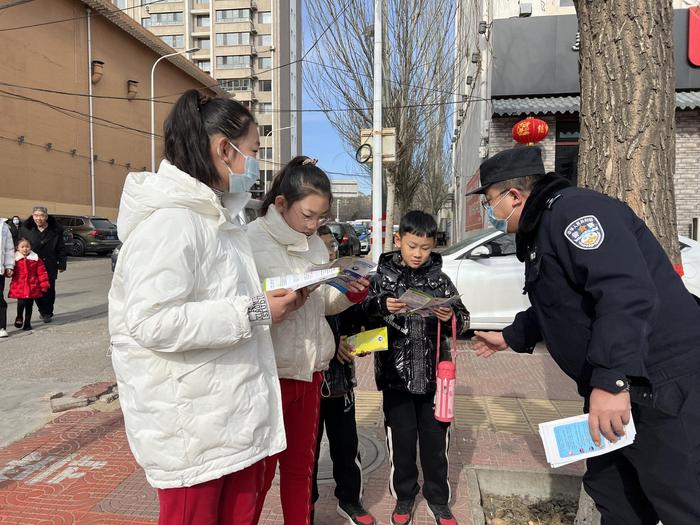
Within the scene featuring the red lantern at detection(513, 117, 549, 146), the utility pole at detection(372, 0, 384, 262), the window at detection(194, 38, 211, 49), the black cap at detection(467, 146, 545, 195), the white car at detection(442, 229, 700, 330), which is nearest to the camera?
the black cap at detection(467, 146, 545, 195)

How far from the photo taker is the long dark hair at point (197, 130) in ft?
5.62

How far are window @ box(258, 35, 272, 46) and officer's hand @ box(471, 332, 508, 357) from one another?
58560mm

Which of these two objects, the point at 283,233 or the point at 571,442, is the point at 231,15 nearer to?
the point at 283,233

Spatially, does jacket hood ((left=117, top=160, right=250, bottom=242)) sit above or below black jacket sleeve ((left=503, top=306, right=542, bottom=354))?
above

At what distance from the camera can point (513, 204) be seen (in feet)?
6.57

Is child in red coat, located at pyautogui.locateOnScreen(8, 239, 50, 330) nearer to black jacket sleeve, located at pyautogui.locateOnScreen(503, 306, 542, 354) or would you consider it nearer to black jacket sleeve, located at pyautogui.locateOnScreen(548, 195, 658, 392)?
black jacket sleeve, located at pyautogui.locateOnScreen(503, 306, 542, 354)

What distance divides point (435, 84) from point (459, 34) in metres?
5.12

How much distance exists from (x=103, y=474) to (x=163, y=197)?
2.47m

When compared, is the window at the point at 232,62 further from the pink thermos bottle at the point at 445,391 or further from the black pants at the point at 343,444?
the pink thermos bottle at the point at 445,391

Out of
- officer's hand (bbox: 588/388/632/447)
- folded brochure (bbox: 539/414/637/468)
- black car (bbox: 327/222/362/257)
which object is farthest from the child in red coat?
black car (bbox: 327/222/362/257)

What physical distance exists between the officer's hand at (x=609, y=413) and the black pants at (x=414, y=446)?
3.82 ft

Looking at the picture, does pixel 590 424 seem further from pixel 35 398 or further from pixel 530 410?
pixel 35 398

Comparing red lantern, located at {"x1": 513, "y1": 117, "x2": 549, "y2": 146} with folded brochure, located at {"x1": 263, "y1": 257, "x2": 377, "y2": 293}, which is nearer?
folded brochure, located at {"x1": 263, "y1": 257, "x2": 377, "y2": 293}

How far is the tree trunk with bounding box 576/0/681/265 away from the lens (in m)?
2.31
